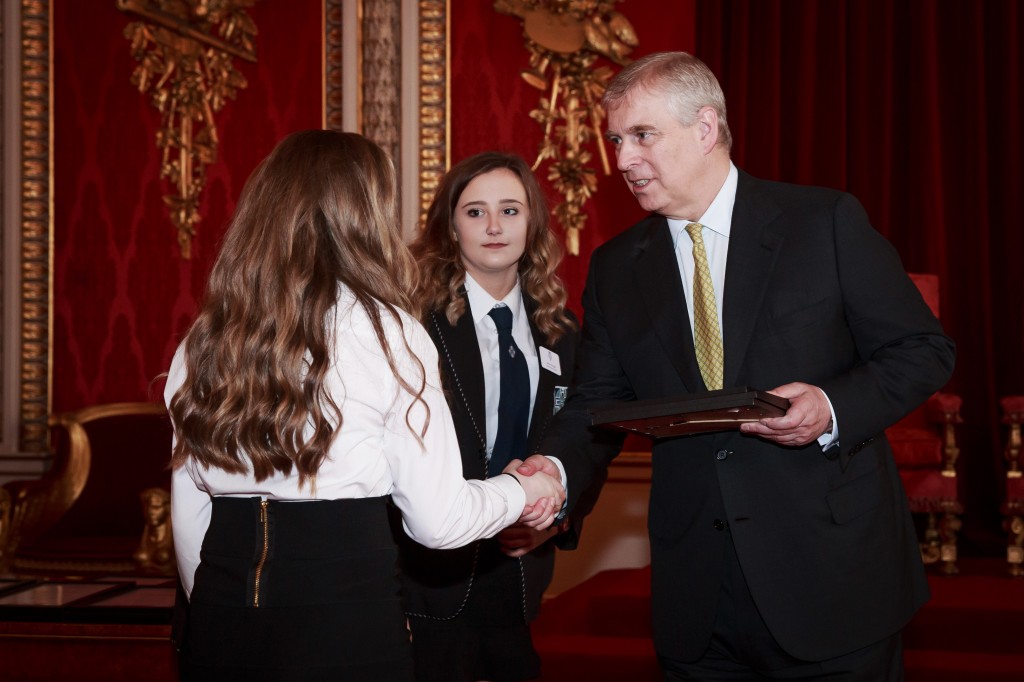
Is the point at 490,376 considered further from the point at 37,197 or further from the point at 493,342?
the point at 37,197

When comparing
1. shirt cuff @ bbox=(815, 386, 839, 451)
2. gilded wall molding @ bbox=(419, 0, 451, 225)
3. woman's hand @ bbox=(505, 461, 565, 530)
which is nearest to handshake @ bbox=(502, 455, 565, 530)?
woman's hand @ bbox=(505, 461, 565, 530)

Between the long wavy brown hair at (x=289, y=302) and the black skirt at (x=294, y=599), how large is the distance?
92mm

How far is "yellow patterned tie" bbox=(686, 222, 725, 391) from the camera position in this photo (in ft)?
7.30

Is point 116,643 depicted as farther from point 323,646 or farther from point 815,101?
point 815,101

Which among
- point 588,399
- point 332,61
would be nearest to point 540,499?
point 588,399

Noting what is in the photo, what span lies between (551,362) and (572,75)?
3.18 m

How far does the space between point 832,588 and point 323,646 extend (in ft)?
3.14

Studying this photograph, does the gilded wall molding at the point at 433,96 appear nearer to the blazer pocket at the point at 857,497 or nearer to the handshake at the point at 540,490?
the handshake at the point at 540,490

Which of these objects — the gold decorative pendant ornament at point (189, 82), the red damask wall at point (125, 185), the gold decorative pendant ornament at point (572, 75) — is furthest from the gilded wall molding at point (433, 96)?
the gold decorative pendant ornament at point (189, 82)

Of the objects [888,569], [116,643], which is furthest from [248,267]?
[116,643]

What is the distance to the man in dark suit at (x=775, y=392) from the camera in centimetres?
208

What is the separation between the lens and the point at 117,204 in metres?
6.17

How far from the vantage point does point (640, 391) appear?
2350 mm

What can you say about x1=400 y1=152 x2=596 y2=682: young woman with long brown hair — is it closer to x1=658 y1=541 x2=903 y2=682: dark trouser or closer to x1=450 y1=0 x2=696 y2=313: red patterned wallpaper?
x1=658 y1=541 x2=903 y2=682: dark trouser
